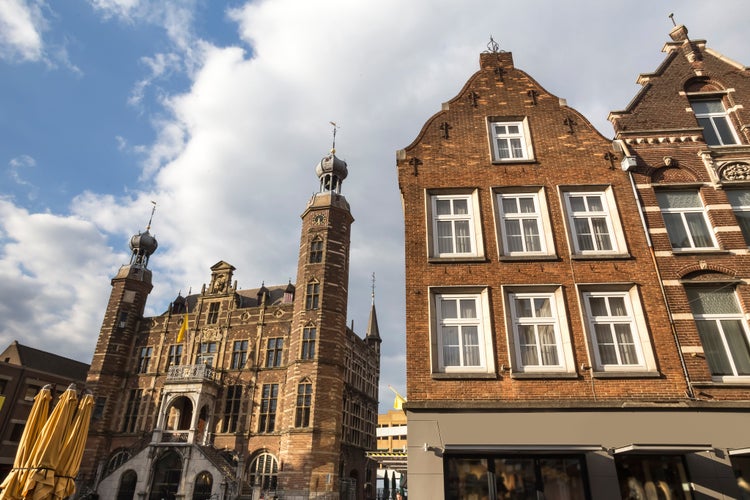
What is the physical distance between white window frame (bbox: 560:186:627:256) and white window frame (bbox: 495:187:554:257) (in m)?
0.54

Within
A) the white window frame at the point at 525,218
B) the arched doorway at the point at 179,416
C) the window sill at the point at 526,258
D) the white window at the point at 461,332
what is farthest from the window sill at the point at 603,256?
the arched doorway at the point at 179,416

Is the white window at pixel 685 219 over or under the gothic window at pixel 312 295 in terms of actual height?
under

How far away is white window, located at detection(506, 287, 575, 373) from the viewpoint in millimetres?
9953

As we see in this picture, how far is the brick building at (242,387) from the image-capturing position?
26.5 meters

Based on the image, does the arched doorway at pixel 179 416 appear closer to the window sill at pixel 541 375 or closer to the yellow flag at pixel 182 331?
the yellow flag at pixel 182 331

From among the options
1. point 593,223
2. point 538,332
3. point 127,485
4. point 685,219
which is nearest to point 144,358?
point 127,485

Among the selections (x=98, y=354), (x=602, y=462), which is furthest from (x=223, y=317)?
(x=602, y=462)

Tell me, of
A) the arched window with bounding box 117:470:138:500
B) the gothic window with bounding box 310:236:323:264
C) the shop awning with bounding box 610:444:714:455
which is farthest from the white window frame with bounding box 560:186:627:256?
the arched window with bounding box 117:470:138:500

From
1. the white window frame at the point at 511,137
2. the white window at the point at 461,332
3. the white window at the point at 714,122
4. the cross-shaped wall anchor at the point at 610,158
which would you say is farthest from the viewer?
the white window at the point at 714,122

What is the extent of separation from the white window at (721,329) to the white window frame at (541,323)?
3.15m

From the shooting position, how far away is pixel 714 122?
13234 millimetres

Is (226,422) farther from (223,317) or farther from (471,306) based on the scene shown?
(471,306)

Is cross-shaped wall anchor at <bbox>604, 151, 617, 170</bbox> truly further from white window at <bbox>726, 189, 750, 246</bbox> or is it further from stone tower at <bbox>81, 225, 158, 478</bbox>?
stone tower at <bbox>81, 225, 158, 478</bbox>

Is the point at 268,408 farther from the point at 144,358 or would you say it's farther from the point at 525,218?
the point at 525,218
